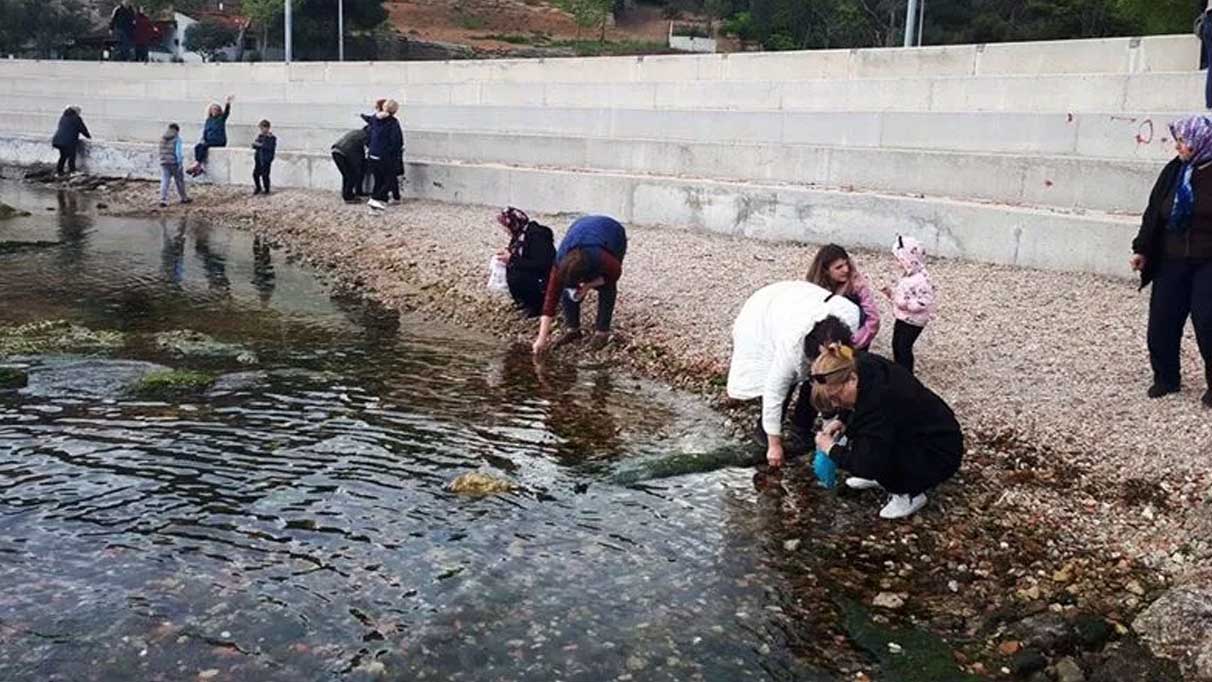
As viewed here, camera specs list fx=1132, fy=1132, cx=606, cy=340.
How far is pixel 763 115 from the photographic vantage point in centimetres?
1656

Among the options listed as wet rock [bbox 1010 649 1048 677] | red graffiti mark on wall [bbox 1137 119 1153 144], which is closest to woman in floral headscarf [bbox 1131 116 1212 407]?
wet rock [bbox 1010 649 1048 677]

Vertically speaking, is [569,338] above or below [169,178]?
below

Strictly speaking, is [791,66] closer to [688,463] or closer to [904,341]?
[904,341]

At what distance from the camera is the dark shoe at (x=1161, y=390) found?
7.36 m

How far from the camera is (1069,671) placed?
15.4 ft

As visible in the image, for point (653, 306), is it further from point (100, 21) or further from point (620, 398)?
point (100, 21)

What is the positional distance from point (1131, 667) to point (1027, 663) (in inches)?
16.3

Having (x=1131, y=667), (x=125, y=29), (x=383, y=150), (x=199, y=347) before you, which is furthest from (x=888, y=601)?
(x=125, y=29)

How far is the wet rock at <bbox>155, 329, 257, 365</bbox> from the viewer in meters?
9.75

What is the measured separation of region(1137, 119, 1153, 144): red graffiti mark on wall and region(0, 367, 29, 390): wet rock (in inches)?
433

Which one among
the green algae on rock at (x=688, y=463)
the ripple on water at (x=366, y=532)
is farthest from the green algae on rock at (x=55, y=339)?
the green algae on rock at (x=688, y=463)

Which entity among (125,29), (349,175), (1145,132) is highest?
(125,29)

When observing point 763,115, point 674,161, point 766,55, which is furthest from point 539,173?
point 766,55

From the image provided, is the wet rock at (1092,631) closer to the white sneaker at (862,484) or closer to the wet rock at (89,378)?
the white sneaker at (862,484)
